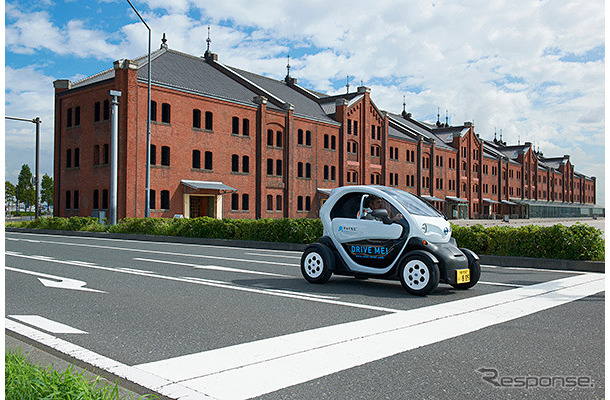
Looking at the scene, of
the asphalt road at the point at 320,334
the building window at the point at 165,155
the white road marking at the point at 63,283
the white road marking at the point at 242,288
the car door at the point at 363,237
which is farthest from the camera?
the building window at the point at 165,155

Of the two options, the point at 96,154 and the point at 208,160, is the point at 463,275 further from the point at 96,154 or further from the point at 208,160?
the point at 96,154

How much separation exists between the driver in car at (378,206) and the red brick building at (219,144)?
30167mm

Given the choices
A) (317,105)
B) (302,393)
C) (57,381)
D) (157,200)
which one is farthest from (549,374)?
(317,105)

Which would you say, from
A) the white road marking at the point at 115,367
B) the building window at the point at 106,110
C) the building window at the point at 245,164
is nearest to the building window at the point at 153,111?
the building window at the point at 106,110

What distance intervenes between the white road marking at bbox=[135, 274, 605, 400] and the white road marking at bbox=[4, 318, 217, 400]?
0.31ft

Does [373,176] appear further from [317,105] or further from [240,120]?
[240,120]

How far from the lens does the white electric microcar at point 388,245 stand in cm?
852

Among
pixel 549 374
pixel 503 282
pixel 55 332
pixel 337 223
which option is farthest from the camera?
pixel 503 282

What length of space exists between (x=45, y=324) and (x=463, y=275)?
608 centimetres

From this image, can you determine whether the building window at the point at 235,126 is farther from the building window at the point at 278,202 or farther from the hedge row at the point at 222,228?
the hedge row at the point at 222,228

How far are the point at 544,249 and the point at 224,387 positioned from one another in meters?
12.4

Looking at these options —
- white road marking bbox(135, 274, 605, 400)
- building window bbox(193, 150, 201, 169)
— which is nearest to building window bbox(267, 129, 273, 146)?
building window bbox(193, 150, 201, 169)

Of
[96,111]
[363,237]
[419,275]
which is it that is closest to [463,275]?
[419,275]

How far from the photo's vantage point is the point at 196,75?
1784 inches
